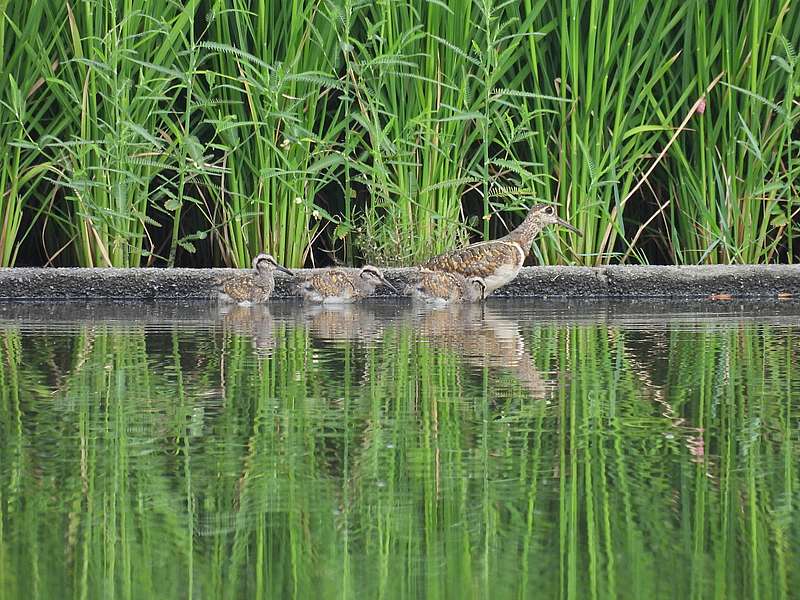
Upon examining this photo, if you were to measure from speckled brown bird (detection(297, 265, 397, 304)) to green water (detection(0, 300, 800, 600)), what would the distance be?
2269 millimetres

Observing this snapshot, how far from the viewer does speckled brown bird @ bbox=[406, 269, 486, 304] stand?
898cm

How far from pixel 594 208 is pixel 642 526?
21.4 feet

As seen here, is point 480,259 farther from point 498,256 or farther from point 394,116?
point 394,116

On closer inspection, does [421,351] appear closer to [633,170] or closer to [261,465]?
[261,465]

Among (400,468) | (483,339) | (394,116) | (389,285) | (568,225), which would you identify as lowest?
(400,468)

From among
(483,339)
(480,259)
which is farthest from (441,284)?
(483,339)

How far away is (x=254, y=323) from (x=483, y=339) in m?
1.41

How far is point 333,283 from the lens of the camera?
9.00 metres

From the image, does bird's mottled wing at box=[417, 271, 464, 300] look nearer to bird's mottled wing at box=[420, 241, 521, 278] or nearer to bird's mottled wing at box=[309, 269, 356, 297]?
bird's mottled wing at box=[420, 241, 521, 278]

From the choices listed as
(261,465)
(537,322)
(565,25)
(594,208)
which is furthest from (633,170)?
(261,465)

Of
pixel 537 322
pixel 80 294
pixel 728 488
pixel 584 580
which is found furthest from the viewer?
pixel 80 294

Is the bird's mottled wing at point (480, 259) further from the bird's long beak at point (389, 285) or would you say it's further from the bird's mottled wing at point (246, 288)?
the bird's mottled wing at point (246, 288)

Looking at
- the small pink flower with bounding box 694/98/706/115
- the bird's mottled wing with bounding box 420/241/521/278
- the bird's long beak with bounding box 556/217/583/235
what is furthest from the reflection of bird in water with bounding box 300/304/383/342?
the small pink flower with bounding box 694/98/706/115

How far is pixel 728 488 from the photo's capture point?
3504 millimetres
